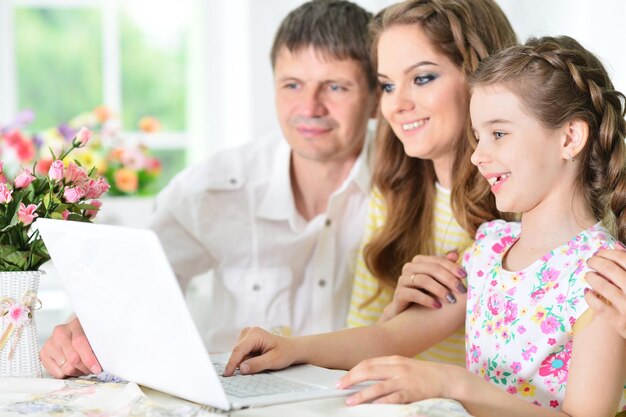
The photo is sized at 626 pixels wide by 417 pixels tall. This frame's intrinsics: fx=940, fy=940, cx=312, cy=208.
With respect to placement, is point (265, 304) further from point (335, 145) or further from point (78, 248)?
point (78, 248)

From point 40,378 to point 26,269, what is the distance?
19cm

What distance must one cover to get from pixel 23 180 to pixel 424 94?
849 mm

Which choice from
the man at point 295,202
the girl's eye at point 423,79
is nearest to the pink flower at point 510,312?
the girl's eye at point 423,79

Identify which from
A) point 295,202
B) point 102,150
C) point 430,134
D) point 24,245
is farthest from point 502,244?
point 102,150

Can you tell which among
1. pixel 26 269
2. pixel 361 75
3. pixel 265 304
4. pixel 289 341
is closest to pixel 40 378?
pixel 26 269

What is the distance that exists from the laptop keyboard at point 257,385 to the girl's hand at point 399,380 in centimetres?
8

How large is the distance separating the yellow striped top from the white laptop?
27.7 inches

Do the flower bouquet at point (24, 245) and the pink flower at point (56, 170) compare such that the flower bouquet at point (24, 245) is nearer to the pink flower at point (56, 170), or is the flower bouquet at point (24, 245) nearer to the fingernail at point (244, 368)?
the pink flower at point (56, 170)

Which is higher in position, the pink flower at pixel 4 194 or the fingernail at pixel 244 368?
the pink flower at pixel 4 194

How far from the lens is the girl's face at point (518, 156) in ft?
4.93

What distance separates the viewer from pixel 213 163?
2572 millimetres

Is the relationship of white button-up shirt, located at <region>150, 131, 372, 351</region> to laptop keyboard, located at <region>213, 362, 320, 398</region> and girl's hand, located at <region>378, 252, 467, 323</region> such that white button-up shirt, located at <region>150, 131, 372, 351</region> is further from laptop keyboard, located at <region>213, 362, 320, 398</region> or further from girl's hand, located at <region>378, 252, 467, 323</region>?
laptop keyboard, located at <region>213, 362, 320, 398</region>

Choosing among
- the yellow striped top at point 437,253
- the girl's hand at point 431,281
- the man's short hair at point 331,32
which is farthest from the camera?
the man's short hair at point 331,32

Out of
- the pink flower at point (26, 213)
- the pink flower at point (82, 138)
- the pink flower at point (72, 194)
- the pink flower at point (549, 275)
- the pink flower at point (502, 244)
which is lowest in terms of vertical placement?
the pink flower at point (549, 275)
